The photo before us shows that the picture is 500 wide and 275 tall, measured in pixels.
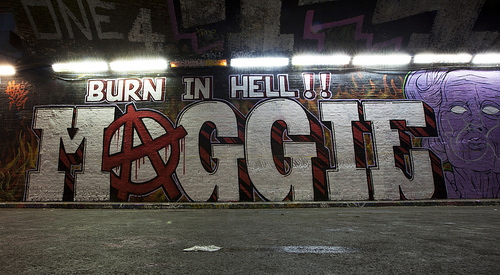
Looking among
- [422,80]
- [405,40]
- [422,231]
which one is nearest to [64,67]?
[422,231]

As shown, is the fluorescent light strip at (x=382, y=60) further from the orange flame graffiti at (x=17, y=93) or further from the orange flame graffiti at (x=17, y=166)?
the orange flame graffiti at (x=17, y=93)

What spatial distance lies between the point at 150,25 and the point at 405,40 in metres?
7.87

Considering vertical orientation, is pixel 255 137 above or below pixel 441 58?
below

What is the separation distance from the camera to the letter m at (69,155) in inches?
279

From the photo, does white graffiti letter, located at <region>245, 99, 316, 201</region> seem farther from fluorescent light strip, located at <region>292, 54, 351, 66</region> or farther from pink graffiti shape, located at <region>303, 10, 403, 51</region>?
pink graffiti shape, located at <region>303, 10, 403, 51</region>

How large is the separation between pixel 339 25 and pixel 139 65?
6.44m

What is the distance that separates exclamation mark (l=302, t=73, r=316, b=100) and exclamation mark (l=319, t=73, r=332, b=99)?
297 mm

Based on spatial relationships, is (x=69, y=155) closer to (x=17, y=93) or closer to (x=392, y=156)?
(x=17, y=93)

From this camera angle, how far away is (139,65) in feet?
25.5

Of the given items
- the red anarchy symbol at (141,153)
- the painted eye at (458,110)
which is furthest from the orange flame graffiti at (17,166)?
the painted eye at (458,110)

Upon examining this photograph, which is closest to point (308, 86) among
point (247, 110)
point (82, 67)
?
point (247, 110)

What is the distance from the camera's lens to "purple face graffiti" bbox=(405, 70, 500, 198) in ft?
23.5

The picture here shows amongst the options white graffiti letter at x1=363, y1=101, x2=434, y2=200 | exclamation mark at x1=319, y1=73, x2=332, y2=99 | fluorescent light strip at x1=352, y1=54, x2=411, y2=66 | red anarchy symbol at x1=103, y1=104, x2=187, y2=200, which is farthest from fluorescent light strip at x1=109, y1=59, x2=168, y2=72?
white graffiti letter at x1=363, y1=101, x2=434, y2=200

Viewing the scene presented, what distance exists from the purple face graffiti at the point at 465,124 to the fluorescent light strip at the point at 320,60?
7.52 feet
